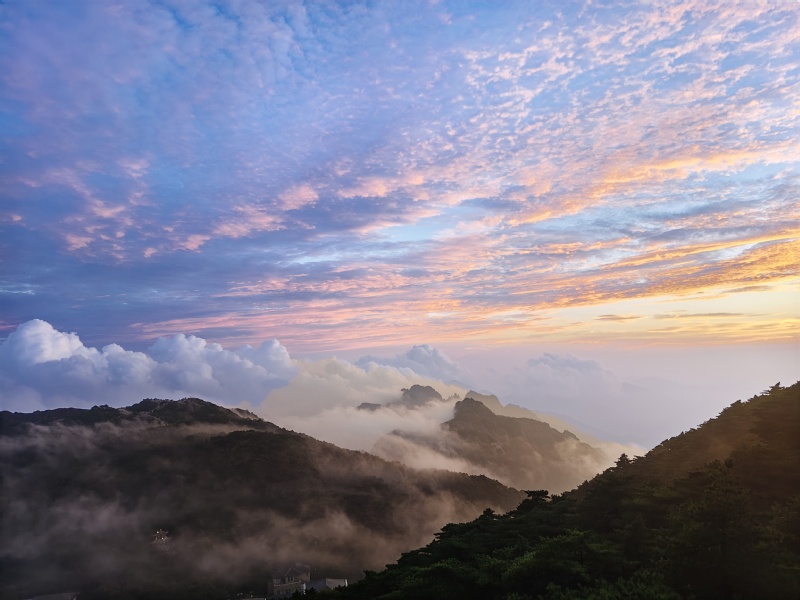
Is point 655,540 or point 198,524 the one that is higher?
point 655,540

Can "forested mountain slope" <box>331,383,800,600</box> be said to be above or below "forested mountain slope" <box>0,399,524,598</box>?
above

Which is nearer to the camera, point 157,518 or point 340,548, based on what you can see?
point 340,548

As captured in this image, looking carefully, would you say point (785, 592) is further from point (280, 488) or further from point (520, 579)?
point (280, 488)

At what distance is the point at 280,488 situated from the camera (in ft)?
618

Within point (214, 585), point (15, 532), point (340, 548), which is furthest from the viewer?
point (15, 532)

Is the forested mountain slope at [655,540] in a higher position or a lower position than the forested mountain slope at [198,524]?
higher

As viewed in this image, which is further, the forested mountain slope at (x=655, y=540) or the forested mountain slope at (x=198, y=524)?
the forested mountain slope at (x=198, y=524)

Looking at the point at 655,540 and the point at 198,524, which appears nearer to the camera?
the point at 655,540

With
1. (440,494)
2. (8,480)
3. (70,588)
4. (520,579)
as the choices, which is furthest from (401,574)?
(8,480)

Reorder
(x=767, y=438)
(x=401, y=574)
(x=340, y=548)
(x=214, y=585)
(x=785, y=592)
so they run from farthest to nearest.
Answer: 1. (x=340, y=548)
2. (x=214, y=585)
3. (x=767, y=438)
4. (x=401, y=574)
5. (x=785, y=592)

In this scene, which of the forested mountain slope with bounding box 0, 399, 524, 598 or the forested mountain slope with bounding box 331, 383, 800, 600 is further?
the forested mountain slope with bounding box 0, 399, 524, 598

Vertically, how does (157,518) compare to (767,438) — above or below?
below

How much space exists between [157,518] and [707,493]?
19125 centimetres

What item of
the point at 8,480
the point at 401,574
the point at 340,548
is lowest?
the point at 340,548
